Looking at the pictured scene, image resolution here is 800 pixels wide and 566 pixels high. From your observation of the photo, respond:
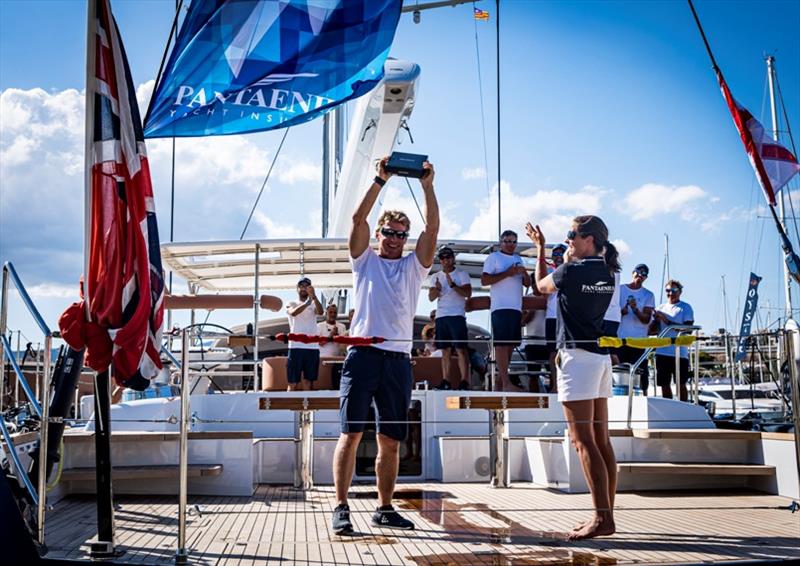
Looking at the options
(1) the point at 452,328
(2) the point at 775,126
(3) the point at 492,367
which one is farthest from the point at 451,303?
(2) the point at 775,126

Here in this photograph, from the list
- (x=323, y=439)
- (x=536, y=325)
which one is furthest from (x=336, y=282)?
(x=323, y=439)

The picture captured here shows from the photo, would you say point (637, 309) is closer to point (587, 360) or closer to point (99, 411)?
point (587, 360)

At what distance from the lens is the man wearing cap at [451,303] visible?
25.1 ft

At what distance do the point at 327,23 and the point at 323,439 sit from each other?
3.42 m

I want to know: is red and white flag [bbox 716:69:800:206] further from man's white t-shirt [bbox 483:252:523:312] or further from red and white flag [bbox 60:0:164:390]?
red and white flag [bbox 60:0:164:390]

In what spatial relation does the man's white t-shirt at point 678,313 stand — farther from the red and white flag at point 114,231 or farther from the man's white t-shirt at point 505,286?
the red and white flag at point 114,231

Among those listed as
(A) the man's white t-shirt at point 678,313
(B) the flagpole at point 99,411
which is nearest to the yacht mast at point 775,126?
(A) the man's white t-shirt at point 678,313

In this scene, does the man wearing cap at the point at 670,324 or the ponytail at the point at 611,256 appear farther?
the man wearing cap at the point at 670,324

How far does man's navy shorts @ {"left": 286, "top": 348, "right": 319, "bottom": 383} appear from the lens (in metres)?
7.73

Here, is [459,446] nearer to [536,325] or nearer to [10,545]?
[536,325]

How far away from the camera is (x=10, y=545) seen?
10.7ft

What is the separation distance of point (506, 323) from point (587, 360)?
3332 millimetres

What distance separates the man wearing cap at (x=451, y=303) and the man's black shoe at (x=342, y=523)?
135 inches

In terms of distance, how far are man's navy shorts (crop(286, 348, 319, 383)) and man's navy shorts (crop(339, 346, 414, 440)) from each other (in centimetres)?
335
